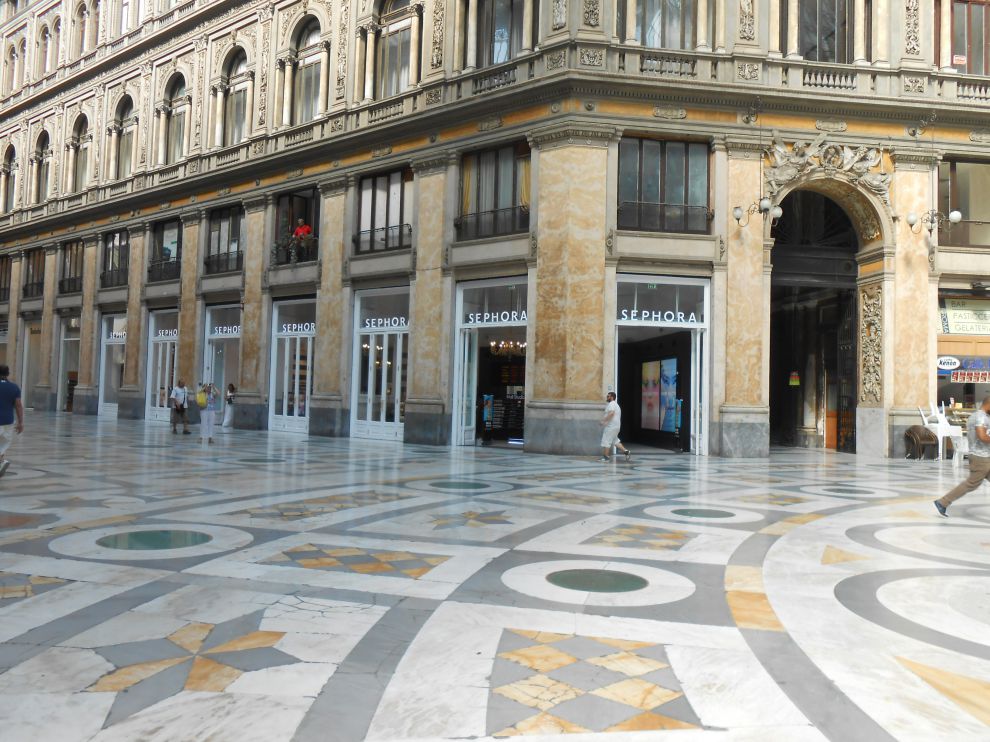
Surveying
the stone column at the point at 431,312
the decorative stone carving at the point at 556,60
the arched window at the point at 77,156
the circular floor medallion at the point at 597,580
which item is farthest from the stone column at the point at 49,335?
the circular floor medallion at the point at 597,580

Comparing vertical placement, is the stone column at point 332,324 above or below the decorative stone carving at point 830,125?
Answer: below

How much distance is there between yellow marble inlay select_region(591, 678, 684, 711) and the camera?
11.3 feet

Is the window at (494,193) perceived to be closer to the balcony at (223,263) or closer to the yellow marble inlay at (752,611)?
the balcony at (223,263)

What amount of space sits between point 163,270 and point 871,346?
25.7m

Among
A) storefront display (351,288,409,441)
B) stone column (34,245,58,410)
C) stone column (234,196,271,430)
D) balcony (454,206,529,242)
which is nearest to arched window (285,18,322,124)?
stone column (234,196,271,430)

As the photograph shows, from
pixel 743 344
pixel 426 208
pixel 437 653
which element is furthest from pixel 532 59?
pixel 437 653

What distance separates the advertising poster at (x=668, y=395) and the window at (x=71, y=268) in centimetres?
2733

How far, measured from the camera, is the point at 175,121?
1194 inches

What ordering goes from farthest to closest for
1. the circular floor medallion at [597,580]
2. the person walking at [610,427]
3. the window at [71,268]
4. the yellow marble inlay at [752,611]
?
the window at [71,268], the person walking at [610,427], the circular floor medallion at [597,580], the yellow marble inlay at [752,611]

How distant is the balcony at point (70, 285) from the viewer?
114 feet

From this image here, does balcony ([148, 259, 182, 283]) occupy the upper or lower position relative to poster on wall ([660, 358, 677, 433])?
upper

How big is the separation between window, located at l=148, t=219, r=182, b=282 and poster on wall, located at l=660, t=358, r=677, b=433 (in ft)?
63.4

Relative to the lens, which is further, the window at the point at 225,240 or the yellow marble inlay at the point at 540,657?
the window at the point at 225,240

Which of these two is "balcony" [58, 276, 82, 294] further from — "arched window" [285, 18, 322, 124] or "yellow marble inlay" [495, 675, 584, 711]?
"yellow marble inlay" [495, 675, 584, 711]
